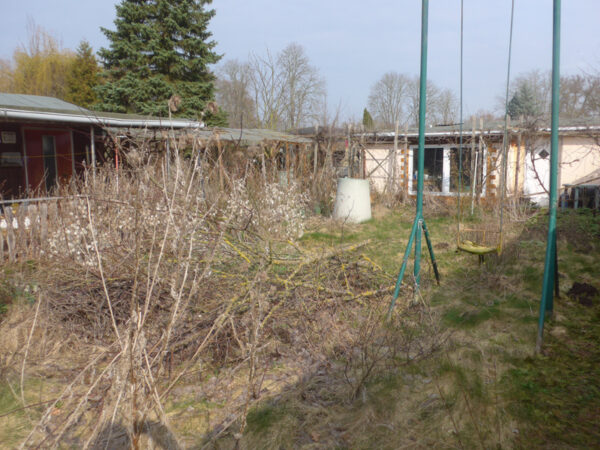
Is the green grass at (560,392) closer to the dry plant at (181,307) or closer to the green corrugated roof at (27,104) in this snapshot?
the dry plant at (181,307)

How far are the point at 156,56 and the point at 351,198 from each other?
1446 cm

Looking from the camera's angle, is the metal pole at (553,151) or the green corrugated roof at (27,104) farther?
the green corrugated roof at (27,104)

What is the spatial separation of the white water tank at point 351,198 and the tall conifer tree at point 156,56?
11464 mm

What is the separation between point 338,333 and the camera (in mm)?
4434

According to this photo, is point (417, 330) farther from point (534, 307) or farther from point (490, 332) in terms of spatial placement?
point (534, 307)

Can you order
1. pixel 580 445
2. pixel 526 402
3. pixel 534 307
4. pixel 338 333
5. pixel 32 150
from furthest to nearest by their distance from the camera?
pixel 32 150 < pixel 534 307 < pixel 338 333 < pixel 526 402 < pixel 580 445

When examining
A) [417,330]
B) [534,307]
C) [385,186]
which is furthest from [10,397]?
[385,186]

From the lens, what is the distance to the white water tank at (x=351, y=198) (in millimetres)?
11664

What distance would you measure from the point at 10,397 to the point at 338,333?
2.82 metres

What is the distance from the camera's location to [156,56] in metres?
21.4

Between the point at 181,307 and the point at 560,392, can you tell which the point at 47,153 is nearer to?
the point at 181,307

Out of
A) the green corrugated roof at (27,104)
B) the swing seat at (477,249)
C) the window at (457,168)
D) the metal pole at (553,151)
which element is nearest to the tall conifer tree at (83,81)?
the green corrugated roof at (27,104)

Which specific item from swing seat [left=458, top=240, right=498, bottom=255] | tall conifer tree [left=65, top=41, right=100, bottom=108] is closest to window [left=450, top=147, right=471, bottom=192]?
swing seat [left=458, top=240, right=498, bottom=255]

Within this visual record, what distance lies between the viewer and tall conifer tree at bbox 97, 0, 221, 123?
69.5ft
